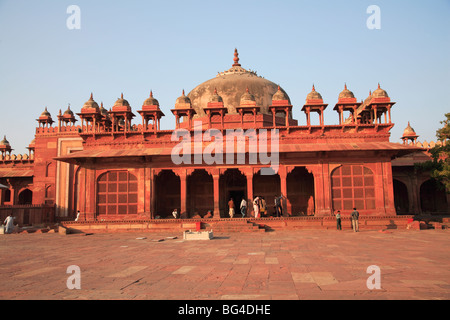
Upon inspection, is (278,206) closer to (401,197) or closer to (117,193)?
(117,193)

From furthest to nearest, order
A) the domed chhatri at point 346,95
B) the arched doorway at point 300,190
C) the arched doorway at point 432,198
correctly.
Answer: the arched doorway at point 432,198 < the arched doorway at point 300,190 < the domed chhatri at point 346,95

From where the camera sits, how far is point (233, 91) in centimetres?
3016

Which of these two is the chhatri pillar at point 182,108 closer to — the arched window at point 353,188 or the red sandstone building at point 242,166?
the red sandstone building at point 242,166

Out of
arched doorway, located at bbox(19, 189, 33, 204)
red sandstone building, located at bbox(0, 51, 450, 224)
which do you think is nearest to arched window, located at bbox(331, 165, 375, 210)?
red sandstone building, located at bbox(0, 51, 450, 224)

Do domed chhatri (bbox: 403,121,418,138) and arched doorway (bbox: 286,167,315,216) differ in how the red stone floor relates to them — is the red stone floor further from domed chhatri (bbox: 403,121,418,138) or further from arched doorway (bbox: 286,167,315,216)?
domed chhatri (bbox: 403,121,418,138)

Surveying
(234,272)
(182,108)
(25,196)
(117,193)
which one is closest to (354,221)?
(234,272)

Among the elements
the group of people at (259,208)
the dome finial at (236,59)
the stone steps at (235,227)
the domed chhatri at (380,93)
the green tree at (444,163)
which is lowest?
the stone steps at (235,227)

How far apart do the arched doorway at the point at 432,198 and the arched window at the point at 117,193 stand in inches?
926

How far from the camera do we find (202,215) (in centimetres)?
2373

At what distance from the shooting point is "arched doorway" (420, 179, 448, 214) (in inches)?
1106

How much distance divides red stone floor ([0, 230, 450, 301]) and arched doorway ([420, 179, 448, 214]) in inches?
753

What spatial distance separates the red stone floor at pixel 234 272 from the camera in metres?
5.79

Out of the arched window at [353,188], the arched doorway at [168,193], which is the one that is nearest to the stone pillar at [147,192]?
the arched doorway at [168,193]
